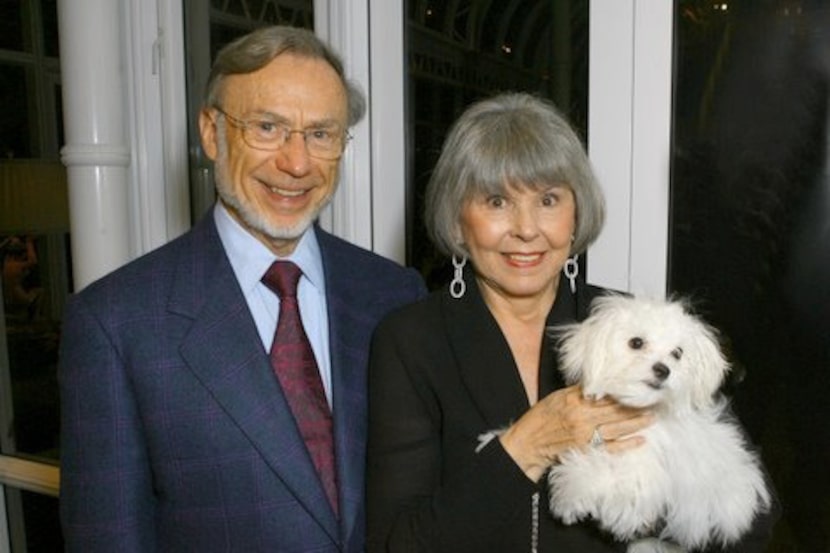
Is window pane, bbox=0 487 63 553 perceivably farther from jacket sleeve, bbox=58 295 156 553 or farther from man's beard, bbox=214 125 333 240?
man's beard, bbox=214 125 333 240

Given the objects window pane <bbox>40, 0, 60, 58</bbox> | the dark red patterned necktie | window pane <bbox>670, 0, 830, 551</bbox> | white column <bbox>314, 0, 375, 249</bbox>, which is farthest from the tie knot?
window pane <bbox>40, 0, 60, 58</bbox>

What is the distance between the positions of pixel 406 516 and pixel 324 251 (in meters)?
0.57

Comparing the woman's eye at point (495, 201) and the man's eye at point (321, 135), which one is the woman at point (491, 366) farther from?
the man's eye at point (321, 135)

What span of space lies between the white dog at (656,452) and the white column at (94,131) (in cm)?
158

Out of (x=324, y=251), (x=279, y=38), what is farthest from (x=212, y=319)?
(x=279, y=38)

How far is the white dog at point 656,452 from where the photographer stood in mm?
1188

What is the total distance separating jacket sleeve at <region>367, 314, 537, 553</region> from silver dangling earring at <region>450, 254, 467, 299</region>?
0.12 metres

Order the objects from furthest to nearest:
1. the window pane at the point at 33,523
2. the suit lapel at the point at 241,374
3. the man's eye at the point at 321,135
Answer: the window pane at the point at 33,523 < the man's eye at the point at 321,135 < the suit lapel at the point at 241,374

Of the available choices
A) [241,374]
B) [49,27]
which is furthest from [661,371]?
[49,27]

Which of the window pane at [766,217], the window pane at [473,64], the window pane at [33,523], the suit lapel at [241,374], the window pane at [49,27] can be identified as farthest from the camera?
the window pane at [33,523]

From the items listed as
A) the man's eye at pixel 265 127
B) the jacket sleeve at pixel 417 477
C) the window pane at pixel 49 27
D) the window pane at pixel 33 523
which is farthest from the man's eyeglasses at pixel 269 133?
the window pane at pixel 33 523

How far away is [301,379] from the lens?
138 cm

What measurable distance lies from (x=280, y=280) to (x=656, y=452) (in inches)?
29.3

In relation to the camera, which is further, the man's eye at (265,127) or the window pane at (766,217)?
the window pane at (766,217)
